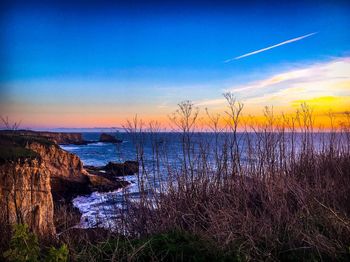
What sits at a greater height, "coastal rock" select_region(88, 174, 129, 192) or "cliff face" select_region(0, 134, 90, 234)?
"cliff face" select_region(0, 134, 90, 234)

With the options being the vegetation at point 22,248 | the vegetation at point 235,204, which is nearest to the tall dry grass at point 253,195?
the vegetation at point 235,204

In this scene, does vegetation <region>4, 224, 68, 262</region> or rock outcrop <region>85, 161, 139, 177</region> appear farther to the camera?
rock outcrop <region>85, 161, 139, 177</region>

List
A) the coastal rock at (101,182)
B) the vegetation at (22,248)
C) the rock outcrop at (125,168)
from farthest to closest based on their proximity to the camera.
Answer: the coastal rock at (101,182) → the rock outcrop at (125,168) → the vegetation at (22,248)

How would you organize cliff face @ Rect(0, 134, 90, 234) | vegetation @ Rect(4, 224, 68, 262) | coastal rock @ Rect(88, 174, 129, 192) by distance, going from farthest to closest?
coastal rock @ Rect(88, 174, 129, 192) → cliff face @ Rect(0, 134, 90, 234) → vegetation @ Rect(4, 224, 68, 262)

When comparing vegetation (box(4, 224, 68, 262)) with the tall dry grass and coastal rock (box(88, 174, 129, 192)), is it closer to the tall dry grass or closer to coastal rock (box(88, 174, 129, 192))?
the tall dry grass

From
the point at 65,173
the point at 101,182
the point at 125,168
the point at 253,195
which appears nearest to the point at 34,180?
the point at 125,168

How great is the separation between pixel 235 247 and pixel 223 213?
594 mm

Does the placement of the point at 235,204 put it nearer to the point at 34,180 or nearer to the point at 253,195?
the point at 253,195

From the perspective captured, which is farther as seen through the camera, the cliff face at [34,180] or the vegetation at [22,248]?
the cliff face at [34,180]

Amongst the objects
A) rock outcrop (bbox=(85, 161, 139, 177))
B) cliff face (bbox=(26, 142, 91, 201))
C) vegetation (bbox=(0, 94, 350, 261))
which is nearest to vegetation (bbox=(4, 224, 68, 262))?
vegetation (bbox=(0, 94, 350, 261))

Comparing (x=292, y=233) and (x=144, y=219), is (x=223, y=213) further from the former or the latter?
(x=144, y=219)

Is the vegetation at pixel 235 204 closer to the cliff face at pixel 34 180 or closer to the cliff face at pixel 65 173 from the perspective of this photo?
the cliff face at pixel 34 180

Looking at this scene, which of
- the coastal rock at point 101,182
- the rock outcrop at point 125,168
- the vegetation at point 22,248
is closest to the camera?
the vegetation at point 22,248

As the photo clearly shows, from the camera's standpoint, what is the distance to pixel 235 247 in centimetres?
290
